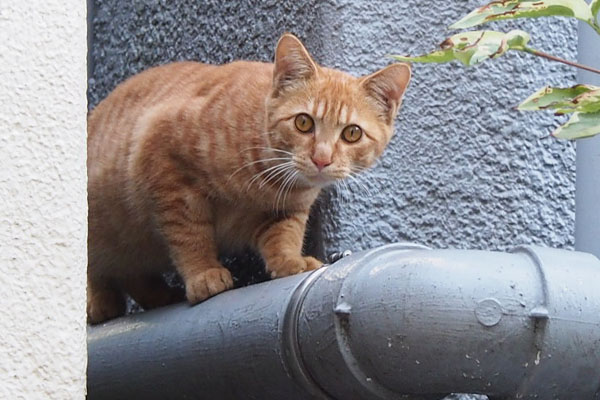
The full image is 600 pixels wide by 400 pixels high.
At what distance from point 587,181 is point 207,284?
1171 mm

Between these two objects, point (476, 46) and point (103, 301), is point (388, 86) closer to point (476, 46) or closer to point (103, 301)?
point (103, 301)

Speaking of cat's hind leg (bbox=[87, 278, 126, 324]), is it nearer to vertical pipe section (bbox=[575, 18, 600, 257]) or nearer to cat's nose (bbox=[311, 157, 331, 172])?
cat's nose (bbox=[311, 157, 331, 172])

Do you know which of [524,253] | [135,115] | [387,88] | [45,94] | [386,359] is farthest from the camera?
[135,115]

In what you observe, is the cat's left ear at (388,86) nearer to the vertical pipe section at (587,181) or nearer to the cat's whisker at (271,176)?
the cat's whisker at (271,176)

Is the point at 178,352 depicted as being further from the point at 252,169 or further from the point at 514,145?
the point at 514,145

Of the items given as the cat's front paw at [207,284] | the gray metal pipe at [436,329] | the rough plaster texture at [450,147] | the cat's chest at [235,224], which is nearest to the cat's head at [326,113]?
the rough plaster texture at [450,147]

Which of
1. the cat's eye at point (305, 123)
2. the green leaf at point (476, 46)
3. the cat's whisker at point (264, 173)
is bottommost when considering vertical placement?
the cat's whisker at point (264, 173)

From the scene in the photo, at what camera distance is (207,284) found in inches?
104

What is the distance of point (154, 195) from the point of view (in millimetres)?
2844

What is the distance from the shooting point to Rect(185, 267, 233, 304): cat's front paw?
2633 millimetres

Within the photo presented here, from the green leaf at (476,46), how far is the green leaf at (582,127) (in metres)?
0.13

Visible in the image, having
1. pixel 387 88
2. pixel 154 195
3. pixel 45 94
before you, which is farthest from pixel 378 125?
pixel 45 94

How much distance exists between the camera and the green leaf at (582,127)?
4.63 ft

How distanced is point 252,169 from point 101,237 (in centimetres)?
62
